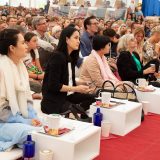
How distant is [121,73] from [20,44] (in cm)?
241

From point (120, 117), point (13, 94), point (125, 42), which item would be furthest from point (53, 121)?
point (125, 42)

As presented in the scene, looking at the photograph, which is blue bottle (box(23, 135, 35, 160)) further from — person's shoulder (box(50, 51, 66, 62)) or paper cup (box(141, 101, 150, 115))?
paper cup (box(141, 101, 150, 115))

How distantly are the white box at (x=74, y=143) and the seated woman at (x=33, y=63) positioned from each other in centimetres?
183

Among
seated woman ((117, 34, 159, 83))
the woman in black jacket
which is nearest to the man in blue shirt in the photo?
seated woman ((117, 34, 159, 83))

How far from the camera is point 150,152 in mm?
3436

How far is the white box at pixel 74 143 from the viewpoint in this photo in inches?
107

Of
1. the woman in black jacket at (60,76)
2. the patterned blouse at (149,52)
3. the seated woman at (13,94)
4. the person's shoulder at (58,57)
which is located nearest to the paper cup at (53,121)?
the seated woman at (13,94)

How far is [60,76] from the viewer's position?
3.65 metres

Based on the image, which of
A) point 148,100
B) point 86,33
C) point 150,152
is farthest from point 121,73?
point 150,152

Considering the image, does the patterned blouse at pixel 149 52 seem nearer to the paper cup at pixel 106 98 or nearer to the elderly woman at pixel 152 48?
the elderly woman at pixel 152 48

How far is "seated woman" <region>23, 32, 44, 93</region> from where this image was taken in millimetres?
4863

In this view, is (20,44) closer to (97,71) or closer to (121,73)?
(97,71)

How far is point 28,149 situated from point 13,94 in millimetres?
479

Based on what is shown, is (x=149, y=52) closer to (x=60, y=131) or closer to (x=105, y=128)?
(x=105, y=128)
